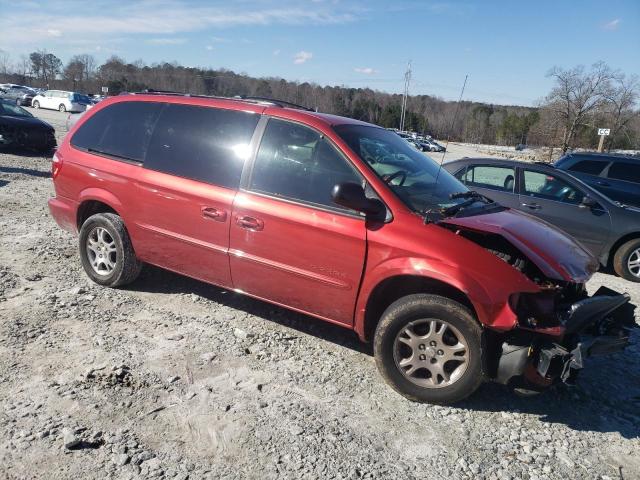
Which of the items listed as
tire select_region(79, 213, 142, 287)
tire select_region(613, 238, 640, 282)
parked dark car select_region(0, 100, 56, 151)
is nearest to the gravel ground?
tire select_region(79, 213, 142, 287)

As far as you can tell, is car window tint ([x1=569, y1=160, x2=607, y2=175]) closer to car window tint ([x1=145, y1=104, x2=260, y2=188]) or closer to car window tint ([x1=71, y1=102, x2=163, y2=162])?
car window tint ([x1=145, y1=104, x2=260, y2=188])

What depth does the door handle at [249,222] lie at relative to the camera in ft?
12.7

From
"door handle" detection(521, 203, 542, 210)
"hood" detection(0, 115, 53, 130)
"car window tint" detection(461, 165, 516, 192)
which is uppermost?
"car window tint" detection(461, 165, 516, 192)

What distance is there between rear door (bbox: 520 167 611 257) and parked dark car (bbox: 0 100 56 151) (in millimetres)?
13249

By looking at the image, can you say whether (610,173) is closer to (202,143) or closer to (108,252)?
(202,143)

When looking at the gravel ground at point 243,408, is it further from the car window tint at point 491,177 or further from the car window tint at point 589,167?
the car window tint at point 589,167

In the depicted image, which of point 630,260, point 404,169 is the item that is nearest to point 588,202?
point 630,260

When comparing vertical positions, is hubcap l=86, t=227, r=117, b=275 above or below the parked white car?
below

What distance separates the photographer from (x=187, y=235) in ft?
14.1

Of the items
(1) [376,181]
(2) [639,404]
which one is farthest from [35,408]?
(2) [639,404]

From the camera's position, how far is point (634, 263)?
7.10 meters

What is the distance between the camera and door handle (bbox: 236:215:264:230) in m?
3.88

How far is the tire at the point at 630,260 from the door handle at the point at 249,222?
5.80m

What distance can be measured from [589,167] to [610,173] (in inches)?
16.2
